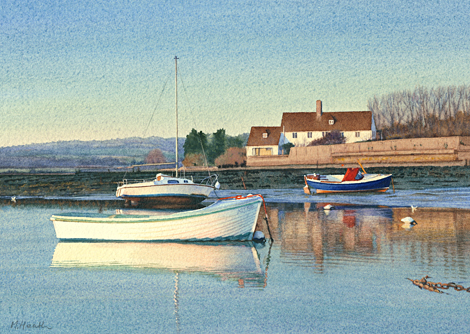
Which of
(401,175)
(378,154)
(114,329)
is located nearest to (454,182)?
(401,175)

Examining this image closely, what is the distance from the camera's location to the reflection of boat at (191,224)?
16.1m

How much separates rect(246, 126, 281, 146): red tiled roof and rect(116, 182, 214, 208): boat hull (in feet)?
192

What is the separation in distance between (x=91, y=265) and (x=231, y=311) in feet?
18.7

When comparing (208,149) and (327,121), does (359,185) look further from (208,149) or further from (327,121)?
(208,149)

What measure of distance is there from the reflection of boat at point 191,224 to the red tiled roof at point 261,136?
73.5 meters

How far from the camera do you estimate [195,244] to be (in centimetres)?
1656

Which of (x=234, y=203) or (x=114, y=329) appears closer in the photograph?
(x=114, y=329)

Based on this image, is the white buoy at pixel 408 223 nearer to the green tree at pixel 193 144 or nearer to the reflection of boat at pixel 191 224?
the reflection of boat at pixel 191 224

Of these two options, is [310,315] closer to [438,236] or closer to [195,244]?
[195,244]

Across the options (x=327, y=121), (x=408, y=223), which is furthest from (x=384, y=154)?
(x=408, y=223)

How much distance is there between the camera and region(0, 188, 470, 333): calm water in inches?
337
